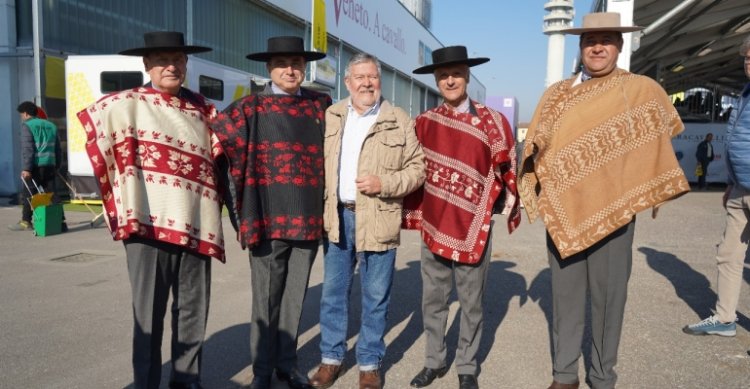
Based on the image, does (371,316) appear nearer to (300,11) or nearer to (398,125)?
(398,125)

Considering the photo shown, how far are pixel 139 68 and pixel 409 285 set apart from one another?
6628 mm

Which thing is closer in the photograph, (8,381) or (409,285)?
(8,381)

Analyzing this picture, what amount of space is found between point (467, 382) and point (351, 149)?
1.48 metres

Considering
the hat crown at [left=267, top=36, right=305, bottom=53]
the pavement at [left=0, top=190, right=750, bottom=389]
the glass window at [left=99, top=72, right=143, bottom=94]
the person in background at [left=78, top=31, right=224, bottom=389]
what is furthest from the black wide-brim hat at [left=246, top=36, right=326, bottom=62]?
the glass window at [left=99, top=72, right=143, bottom=94]

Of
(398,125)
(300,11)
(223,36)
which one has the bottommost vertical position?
(398,125)

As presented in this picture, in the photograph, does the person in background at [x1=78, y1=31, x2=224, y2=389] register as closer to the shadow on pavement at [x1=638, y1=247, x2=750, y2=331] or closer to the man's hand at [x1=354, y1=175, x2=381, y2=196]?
the man's hand at [x1=354, y1=175, x2=381, y2=196]

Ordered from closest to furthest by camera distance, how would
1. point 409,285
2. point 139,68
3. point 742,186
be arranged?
point 742,186 → point 409,285 → point 139,68

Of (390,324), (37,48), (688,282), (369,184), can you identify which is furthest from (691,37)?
(369,184)

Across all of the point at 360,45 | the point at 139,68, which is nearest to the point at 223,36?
the point at 139,68

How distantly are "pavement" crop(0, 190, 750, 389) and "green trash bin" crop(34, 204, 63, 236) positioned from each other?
0.38 m

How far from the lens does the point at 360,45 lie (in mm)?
23359

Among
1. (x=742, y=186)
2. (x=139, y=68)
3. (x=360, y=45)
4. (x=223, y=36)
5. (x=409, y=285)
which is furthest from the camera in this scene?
(x=360, y=45)

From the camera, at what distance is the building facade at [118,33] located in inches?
429

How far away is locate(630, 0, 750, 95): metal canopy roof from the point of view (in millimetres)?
12188
